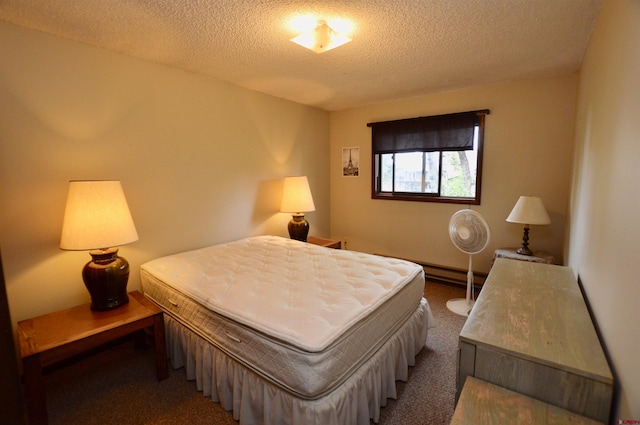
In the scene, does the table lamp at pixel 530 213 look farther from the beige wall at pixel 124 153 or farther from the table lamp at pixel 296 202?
the beige wall at pixel 124 153

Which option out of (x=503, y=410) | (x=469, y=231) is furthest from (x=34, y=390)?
(x=469, y=231)

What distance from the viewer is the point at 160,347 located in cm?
191

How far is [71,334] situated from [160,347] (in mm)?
495

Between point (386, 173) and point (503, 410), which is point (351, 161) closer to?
point (386, 173)

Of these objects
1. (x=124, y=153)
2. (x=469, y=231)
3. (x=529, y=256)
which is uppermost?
(x=124, y=153)

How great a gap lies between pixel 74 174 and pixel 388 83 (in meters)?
2.87

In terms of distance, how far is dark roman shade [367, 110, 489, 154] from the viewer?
10.5ft

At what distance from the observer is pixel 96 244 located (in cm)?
177

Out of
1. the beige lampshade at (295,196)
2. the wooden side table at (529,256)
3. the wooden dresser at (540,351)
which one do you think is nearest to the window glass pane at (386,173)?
the beige lampshade at (295,196)

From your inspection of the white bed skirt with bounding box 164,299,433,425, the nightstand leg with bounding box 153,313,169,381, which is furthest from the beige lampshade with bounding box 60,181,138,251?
the white bed skirt with bounding box 164,299,433,425

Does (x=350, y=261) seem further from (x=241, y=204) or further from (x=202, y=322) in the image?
(x=241, y=204)

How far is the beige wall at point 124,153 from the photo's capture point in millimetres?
1841

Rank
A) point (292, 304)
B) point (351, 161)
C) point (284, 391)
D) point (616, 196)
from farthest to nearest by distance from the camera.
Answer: point (351, 161) → point (292, 304) → point (284, 391) → point (616, 196)

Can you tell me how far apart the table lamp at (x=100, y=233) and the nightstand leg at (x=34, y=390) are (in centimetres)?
47
